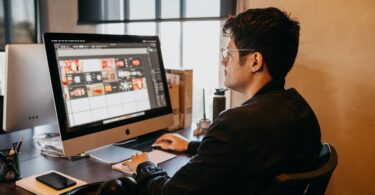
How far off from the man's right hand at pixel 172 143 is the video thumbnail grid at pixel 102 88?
0.57 ft

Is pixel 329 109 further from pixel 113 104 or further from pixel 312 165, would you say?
pixel 113 104

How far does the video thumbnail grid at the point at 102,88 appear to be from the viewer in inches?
53.9

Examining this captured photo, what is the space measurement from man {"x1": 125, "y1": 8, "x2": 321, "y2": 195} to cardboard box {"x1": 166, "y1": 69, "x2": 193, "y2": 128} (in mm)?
867

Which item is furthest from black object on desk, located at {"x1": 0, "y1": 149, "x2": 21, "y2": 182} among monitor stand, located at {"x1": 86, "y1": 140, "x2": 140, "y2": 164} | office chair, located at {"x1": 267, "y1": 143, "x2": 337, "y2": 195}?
office chair, located at {"x1": 267, "y1": 143, "x2": 337, "y2": 195}

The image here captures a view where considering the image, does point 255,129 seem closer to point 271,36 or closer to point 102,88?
point 271,36

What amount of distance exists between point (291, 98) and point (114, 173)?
2.36 feet

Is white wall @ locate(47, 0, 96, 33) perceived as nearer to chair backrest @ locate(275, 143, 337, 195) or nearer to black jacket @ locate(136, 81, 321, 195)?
black jacket @ locate(136, 81, 321, 195)

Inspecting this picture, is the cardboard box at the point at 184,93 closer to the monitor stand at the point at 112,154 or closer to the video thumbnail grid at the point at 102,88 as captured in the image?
the video thumbnail grid at the point at 102,88

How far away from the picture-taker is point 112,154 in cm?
154

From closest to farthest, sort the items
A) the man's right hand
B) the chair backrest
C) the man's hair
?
the chair backrest, the man's hair, the man's right hand

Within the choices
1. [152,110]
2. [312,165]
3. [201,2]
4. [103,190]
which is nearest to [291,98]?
[312,165]

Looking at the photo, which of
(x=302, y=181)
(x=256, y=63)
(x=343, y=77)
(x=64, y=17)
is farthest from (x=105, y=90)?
(x=64, y=17)

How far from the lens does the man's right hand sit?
1622 mm

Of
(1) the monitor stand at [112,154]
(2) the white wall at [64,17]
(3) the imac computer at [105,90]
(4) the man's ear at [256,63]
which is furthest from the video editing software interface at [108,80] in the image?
(2) the white wall at [64,17]
